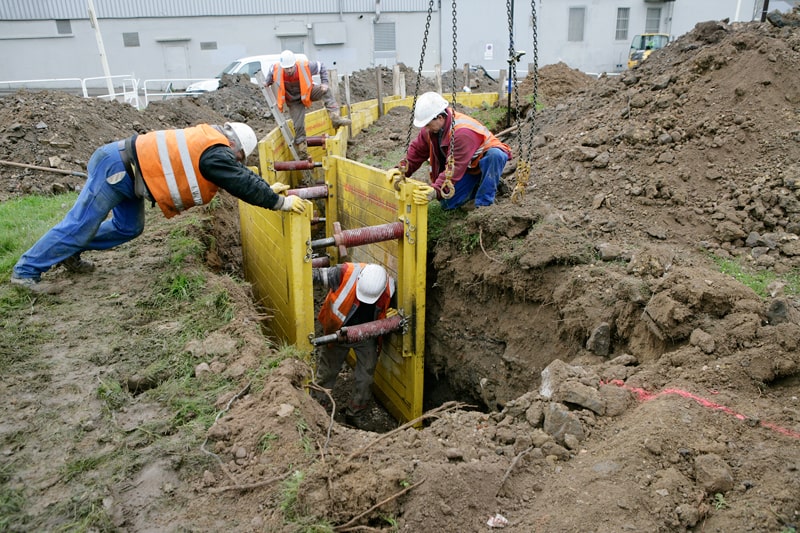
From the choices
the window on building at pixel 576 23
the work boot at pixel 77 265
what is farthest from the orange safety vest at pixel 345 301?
the window on building at pixel 576 23

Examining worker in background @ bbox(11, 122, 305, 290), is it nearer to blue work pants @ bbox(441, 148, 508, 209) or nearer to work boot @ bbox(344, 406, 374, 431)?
blue work pants @ bbox(441, 148, 508, 209)

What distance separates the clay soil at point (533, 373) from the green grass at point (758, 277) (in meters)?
0.03

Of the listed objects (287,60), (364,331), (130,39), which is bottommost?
(364,331)

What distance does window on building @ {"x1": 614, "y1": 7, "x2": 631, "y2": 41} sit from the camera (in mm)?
28044

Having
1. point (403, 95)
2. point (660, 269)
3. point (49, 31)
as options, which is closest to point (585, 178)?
point (660, 269)

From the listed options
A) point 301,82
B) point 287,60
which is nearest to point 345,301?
point 301,82

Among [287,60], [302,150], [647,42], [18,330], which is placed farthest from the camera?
[647,42]

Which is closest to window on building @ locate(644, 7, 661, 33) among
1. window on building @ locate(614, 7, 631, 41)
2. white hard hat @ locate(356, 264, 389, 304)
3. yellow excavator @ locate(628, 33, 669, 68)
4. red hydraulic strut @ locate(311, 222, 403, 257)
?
window on building @ locate(614, 7, 631, 41)

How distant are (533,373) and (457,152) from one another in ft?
7.00

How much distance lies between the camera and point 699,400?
2965 millimetres

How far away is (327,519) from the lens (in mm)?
2457

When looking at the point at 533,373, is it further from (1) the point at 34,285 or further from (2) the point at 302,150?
(2) the point at 302,150

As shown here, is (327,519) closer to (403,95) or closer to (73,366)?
(73,366)

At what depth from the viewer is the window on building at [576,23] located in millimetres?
27703
